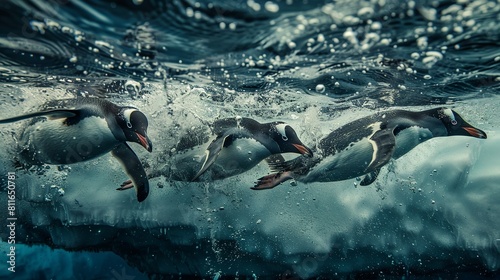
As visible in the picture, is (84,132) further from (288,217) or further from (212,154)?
(288,217)

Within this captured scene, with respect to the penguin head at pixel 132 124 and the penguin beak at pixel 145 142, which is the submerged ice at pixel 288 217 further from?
the penguin beak at pixel 145 142

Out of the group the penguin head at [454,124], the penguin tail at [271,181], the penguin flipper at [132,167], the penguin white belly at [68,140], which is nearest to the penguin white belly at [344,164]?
the penguin tail at [271,181]

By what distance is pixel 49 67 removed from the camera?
5617mm

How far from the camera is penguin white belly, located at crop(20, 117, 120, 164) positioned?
17.4 feet

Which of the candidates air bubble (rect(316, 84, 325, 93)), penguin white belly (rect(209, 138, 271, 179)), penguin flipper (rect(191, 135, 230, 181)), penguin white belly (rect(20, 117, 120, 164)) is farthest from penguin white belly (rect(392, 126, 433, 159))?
penguin white belly (rect(20, 117, 120, 164))

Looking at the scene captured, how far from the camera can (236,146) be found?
19.7 ft

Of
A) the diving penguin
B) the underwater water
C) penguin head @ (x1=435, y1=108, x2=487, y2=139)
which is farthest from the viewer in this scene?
penguin head @ (x1=435, y1=108, x2=487, y2=139)

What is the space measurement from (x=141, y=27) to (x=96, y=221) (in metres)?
5.83

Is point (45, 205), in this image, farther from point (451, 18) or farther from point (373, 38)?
point (451, 18)

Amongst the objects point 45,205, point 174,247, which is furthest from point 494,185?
point 45,205

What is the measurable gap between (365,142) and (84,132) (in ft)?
14.2

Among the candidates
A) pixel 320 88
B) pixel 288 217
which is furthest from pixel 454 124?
pixel 288 217

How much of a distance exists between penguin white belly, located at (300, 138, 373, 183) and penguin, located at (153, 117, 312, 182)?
2.43 feet

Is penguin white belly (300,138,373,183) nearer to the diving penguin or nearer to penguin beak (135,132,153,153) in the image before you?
the diving penguin
